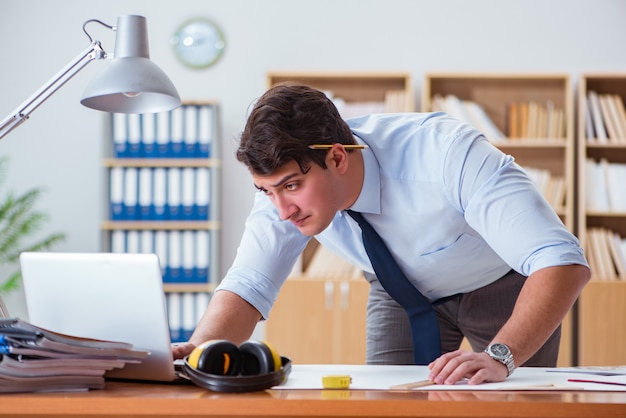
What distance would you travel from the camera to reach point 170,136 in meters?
4.30

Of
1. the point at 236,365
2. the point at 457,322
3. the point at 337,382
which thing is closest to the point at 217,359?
the point at 236,365

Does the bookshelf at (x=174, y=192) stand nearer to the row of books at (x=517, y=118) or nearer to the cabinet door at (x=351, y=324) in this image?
the cabinet door at (x=351, y=324)

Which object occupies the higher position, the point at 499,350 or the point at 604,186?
the point at 604,186

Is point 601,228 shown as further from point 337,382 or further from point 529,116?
point 337,382

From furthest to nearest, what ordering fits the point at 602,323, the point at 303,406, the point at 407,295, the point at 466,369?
the point at 602,323
the point at 407,295
the point at 466,369
the point at 303,406

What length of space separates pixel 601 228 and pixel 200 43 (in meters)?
2.43

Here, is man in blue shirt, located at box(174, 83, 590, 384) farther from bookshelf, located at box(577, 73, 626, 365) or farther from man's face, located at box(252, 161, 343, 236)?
bookshelf, located at box(577, 73, 626, 365)

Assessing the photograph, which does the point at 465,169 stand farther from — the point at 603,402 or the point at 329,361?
the point at 329,361

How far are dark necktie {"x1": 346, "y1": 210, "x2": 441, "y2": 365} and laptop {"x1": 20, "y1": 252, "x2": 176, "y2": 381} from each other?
2.31 feet

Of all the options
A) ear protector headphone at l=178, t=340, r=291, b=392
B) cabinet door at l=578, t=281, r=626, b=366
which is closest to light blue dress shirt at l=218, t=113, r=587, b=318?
ear protector headphone at l=178, t=340, r=291, b=392

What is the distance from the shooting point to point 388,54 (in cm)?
461

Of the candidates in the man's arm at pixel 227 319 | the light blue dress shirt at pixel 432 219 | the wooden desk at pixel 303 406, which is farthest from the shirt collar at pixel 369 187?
the wooden desk at pixel 303 406

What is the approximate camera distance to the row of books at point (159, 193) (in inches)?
169

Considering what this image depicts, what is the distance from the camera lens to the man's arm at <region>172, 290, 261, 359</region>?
167 cm
